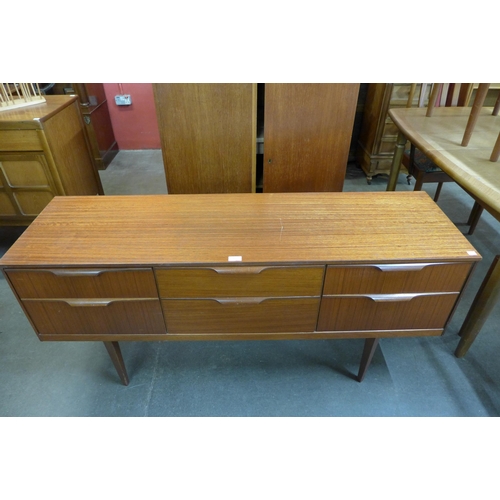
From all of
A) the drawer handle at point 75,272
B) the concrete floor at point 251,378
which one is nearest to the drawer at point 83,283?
the drawer handle at point 75,272

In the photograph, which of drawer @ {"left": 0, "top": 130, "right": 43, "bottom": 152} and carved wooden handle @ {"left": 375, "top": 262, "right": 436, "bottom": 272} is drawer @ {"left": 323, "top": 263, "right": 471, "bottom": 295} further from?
drawer @ {"left": 0, "top": 130, "right": 43, "bottom": 152}

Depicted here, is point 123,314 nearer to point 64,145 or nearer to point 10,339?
point 10,339

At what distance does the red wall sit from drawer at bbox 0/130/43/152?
1825mm

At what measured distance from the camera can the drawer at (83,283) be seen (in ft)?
3.48

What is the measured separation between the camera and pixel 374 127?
9.53 feet

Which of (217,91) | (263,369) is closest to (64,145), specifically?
(217,91)

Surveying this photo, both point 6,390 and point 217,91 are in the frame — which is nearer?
point 6,390

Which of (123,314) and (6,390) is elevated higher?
(123,314)

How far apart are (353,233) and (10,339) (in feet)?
5.55

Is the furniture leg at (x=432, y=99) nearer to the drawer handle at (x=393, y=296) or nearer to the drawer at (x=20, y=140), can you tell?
the drawer handle at (x=393, y=296)

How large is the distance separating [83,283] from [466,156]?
5.48 feet

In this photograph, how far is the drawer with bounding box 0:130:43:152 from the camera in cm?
179

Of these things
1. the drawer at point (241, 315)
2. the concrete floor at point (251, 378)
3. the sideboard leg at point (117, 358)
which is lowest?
the concrete floor at point (251, 378)

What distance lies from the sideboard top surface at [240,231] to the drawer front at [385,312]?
168 mm
